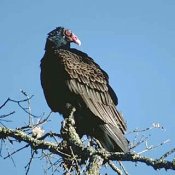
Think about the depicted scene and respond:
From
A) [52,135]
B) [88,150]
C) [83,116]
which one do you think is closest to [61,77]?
[83,116]

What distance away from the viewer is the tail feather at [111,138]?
4.35 m

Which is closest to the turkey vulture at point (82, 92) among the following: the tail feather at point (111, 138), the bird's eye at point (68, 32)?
the tail feather at point (111, 138)

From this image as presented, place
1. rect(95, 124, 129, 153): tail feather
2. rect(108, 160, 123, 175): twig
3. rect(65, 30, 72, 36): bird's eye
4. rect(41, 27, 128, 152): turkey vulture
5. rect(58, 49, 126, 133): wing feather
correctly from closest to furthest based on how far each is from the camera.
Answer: rect(108, 160, 123, 175): twig → rect(95, 124, 129, 153): tail feather → rect(41, 27, 128, 152): turkey vulture → rect(58, 49, 126, 133): wing feather → rect(65, 30, 72, 36): bird's eye

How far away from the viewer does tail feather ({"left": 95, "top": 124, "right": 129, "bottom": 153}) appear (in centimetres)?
435

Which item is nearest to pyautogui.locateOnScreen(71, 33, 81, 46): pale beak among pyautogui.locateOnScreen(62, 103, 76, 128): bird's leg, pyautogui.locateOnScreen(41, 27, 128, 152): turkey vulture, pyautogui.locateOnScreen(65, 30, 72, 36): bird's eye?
pyautogui.locateOnScreen(65, 30, 72, 36): bird's eye

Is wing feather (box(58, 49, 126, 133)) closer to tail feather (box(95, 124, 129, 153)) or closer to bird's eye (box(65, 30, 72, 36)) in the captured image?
tail feather (box(95, 124, 129, 153))

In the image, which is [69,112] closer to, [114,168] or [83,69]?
[83,69]

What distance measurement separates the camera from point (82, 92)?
5.07 meters

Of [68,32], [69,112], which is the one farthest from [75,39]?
[69,112]

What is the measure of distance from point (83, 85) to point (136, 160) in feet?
7.08

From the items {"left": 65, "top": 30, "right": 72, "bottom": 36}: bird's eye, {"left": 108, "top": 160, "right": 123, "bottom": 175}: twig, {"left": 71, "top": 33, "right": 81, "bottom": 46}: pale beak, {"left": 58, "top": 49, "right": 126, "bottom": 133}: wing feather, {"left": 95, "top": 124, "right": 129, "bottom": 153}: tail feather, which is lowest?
{"left": 108, "top": 160, "right": 123, "bottom": 175}: twig

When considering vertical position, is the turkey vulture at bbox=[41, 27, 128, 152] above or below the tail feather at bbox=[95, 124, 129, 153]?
above

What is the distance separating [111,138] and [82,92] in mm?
856

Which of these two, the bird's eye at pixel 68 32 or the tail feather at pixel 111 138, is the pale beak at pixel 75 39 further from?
the tail feather at pixel 111 138
